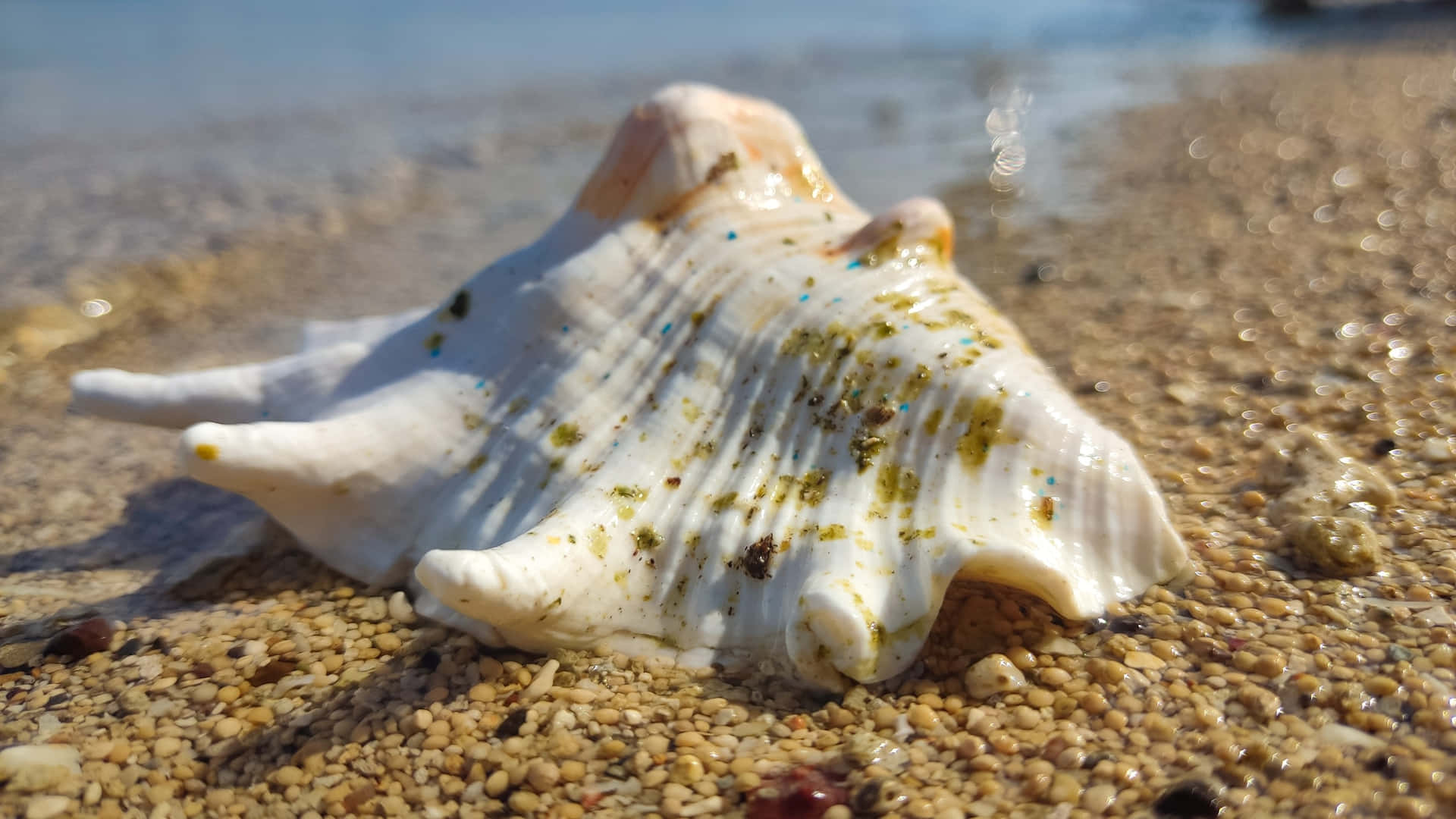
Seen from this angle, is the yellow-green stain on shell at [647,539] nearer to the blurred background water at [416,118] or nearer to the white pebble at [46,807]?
the white pebble at [46,807]

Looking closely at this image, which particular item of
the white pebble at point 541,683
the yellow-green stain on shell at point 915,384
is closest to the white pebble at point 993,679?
the yellow-green stain on shell at point 915,384

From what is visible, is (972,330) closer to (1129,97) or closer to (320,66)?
(1129,97)

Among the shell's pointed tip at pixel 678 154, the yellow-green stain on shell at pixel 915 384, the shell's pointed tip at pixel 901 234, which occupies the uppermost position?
the shell's pointed tip at pixel 678 154

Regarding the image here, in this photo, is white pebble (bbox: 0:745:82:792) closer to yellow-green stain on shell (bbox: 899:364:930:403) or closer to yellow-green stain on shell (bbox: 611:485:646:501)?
yellow-green stain on shell (bbox: 611:485:646:501)

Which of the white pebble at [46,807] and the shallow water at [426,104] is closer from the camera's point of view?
the white pebble at [46,807]

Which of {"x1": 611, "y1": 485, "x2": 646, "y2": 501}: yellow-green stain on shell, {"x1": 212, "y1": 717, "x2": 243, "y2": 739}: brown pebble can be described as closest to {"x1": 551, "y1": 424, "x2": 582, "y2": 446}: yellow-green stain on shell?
{"x1": 611, "y1": 485, "x2": 646, "y2": 501}: yellow-green stain on shell

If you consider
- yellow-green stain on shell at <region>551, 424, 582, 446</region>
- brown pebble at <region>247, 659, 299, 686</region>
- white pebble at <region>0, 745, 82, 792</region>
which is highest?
yellow-green stain on shell at <region>551, 424, 582, 446</region>

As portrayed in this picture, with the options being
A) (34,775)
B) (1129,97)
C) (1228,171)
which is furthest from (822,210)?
A: (1129,97)
